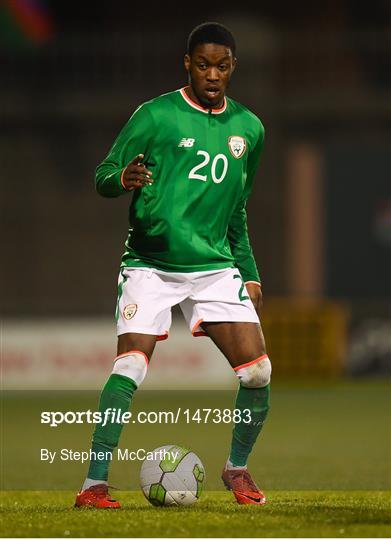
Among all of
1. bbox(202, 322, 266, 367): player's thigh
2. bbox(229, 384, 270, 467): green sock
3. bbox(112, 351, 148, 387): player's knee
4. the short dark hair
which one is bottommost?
bbox(229, 384, 270, 467): green sock

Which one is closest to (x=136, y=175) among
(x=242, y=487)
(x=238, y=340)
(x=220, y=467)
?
(x=238, y=340)

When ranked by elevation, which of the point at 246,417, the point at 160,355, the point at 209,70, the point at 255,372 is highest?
the point at 209,70

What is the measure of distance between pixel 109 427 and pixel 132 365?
0.31 m

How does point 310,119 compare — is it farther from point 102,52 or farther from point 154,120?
point 154,120

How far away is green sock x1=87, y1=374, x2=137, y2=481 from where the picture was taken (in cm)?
606

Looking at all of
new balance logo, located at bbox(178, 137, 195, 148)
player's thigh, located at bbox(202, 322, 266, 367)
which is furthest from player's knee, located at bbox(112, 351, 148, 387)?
new balance logo, located at bbox(178, 137, 195, 148)

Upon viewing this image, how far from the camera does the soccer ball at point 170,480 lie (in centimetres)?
632

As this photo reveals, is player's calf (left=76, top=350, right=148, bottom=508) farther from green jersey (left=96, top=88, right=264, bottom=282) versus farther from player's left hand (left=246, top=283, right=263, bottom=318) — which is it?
player's left hand (left=246, top=283, right=263, bottom=318)

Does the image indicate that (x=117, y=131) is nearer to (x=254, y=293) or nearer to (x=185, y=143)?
(x=254, y=293)

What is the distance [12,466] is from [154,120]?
156 inches

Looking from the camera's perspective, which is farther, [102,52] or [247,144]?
[102,52]

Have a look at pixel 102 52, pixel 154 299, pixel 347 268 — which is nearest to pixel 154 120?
pixel 154 299

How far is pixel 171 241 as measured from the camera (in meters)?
6.29

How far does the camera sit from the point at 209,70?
6.22m
